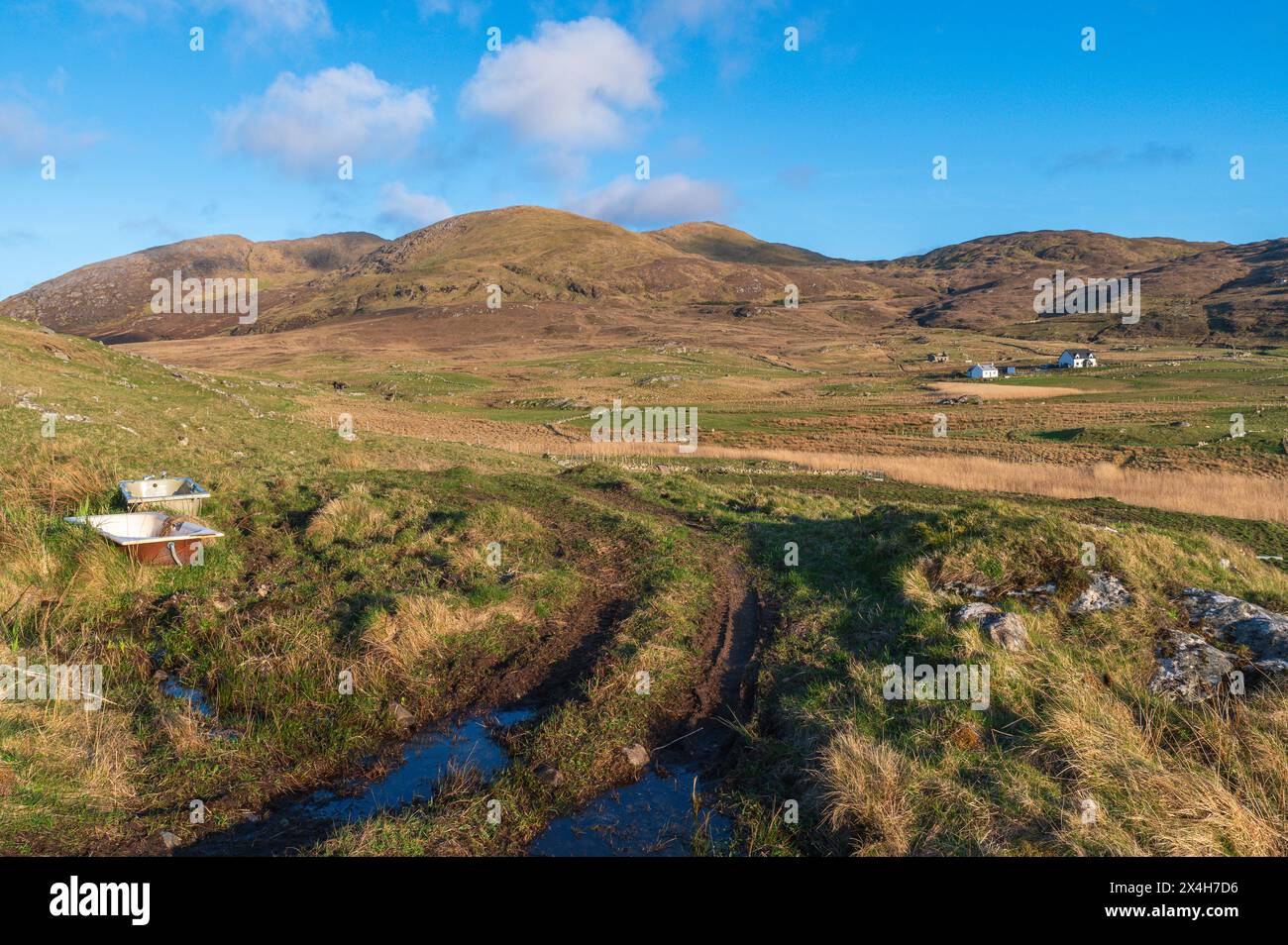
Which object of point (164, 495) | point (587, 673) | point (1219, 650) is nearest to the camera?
point (1219, 650)

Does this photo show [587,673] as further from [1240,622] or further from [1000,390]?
[1000,390]

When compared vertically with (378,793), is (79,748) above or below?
above

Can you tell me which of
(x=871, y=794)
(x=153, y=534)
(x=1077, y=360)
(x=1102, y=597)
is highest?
(x=1077, y=360)

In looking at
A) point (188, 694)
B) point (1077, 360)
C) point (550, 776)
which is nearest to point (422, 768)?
point (550, 776)

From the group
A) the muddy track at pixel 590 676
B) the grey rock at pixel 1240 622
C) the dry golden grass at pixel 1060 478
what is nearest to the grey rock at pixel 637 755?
the muddy track at pixel 590 676

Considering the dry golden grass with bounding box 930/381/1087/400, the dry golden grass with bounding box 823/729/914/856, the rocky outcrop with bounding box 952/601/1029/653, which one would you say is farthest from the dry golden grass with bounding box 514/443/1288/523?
the dry golden grass with bounding box 930/381/1087/400
